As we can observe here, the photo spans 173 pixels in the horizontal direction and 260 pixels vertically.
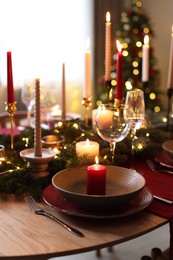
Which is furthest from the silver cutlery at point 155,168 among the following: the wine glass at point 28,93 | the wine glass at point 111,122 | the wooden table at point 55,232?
the wine glass at point 28,93

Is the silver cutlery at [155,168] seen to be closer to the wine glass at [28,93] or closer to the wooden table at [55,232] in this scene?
the wooden table at [55,232]

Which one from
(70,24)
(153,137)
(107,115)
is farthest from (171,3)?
(107,115)

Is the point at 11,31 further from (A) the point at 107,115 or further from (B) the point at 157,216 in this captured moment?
(B) the point at 157,216

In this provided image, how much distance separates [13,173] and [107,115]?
1.19 feet

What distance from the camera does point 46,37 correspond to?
3.93m

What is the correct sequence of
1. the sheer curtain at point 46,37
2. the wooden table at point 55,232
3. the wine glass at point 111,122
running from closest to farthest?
the wooden table at point 55,232 → the wine glass at point 111,122 → the sheer curtain at point 46,37

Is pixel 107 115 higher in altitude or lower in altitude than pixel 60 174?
higher

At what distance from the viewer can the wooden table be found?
0.91 m

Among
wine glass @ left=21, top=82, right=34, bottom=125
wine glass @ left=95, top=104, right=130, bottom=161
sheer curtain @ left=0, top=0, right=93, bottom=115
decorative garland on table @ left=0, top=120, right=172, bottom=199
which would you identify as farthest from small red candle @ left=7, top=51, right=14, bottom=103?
sheer curtain @ left=0, top=0, right=93, bottom=115

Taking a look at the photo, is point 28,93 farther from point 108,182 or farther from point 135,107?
point 108,182

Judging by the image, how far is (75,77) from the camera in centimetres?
426

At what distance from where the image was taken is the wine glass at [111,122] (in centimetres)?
133

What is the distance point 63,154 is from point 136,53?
2867 mm

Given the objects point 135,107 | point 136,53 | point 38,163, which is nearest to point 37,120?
point 38,163
